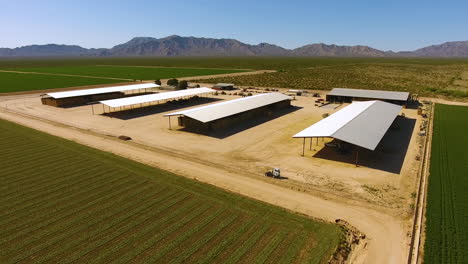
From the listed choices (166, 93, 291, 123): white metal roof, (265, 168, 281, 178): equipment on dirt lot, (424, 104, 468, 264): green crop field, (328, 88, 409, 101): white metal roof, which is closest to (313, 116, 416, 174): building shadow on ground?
(424, 104, 468, 264): green crop field

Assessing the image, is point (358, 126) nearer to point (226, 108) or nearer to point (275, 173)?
point (275, 173)

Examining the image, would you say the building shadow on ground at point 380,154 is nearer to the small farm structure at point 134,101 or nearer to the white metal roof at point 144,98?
the small farm structure at point 134,101

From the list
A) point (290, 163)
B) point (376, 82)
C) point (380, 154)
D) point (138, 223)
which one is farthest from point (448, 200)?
point (376, 82)

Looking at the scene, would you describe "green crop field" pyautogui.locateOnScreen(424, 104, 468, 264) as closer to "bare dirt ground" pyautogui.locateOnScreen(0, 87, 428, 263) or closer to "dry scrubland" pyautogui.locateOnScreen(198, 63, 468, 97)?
"bare dirt ground" pyautogui.locateOnScreen(0, 87, 428, 263)

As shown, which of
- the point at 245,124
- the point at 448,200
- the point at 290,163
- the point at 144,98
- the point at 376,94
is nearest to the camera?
the point at 448,200

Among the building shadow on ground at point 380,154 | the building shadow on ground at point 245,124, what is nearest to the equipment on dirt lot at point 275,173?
the building shadow on ground at point 380,154
